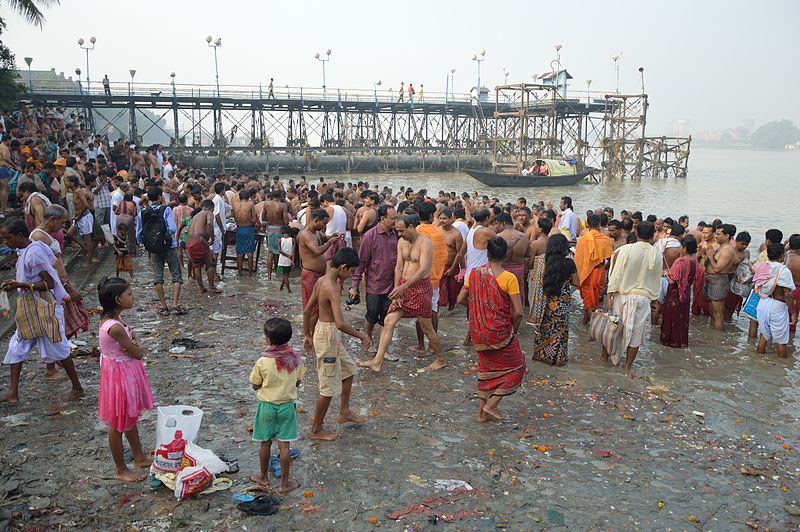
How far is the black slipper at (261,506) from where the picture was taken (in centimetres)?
376

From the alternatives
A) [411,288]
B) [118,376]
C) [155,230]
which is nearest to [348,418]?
[411,288]

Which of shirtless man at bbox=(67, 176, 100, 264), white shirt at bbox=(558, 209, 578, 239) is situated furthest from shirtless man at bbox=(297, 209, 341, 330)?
white shirt at bbox=(558, 209, 578, 239)

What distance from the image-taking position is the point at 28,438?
182 inches

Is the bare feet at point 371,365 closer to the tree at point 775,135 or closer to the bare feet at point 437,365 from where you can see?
the bare feet at point 437,365

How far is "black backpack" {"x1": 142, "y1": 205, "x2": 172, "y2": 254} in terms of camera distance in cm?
798

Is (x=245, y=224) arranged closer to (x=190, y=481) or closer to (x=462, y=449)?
(x=462, y=449)

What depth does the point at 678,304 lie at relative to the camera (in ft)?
24.9

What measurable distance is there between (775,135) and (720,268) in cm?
21668

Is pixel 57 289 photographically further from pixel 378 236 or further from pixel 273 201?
pixel 273 201

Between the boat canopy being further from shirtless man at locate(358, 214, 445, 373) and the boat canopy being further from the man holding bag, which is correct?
the man holding bag

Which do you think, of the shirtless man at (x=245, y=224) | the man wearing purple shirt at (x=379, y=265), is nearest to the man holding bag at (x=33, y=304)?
the man wearing purple shirt at (x=379, y=265)

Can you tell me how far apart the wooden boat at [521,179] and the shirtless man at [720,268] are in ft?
92.9

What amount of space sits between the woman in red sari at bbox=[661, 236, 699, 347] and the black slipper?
562cm

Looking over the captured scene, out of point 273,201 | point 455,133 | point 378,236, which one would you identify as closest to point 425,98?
point 455,133
